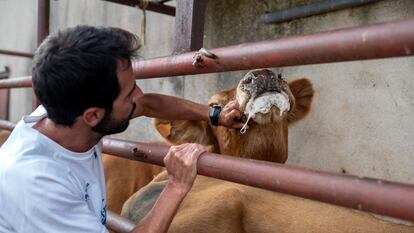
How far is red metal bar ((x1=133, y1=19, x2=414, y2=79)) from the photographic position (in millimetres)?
1046

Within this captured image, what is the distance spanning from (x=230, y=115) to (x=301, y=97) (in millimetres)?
1233

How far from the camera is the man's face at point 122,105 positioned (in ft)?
5.11

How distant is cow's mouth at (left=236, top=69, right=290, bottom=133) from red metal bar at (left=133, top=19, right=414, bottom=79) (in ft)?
1.96

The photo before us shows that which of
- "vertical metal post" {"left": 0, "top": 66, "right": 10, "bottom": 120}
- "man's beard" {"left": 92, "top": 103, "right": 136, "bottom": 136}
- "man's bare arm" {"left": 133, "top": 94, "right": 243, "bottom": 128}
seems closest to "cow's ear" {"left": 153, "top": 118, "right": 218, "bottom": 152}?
"man's bare arm" {"left": 133, "top": 94, "right": 243, "bottom": 128}

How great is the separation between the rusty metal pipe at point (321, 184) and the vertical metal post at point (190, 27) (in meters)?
0.77

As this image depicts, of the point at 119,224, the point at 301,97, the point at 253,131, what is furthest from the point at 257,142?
the point at 119,224

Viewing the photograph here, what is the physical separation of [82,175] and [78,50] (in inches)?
17.4

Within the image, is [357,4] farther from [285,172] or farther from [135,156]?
[285,172]

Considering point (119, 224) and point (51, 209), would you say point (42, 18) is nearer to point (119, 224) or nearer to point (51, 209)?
point (119, 224)

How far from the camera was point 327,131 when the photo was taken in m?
3.53

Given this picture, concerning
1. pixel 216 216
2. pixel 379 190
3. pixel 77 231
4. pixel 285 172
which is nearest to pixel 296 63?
pixel 285 172

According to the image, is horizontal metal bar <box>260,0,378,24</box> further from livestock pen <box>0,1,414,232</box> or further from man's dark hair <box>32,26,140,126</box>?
man's dark hair <box>32,26,140,126</box>

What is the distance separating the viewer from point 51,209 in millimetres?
1425

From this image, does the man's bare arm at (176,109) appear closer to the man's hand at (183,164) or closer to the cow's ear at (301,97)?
the man's hand at (183,164)
